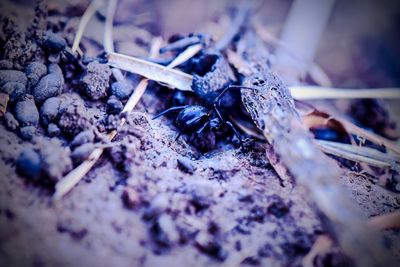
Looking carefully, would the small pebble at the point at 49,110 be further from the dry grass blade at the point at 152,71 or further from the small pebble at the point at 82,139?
the dry grass blade at the point at 152,71

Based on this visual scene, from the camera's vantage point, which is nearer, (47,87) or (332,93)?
(47,87)

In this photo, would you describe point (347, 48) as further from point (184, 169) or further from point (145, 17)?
point (184, 169)

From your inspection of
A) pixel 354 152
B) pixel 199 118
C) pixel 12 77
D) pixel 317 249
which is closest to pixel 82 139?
pixel 12 77

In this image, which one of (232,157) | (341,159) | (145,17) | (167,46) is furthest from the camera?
(145,17)

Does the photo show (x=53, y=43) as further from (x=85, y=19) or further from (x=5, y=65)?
(x=85, y=19)

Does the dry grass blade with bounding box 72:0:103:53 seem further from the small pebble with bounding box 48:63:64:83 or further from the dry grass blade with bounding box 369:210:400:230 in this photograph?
the dry grass blade with bounding box 369:210:400:230

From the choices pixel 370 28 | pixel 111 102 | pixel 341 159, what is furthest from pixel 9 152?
pixel 370 28
